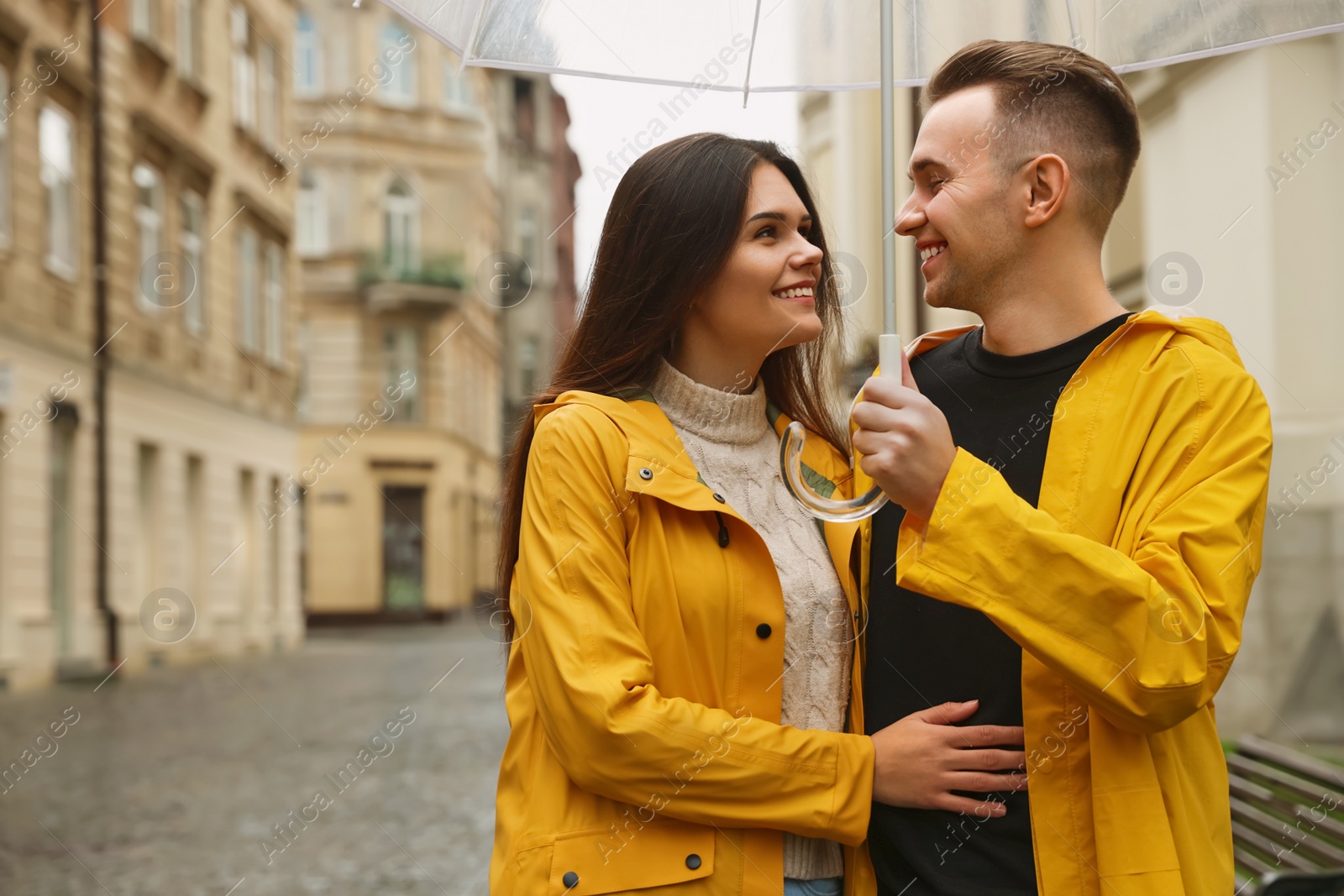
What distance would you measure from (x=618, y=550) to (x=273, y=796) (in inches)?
271

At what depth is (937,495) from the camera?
1.79 metres

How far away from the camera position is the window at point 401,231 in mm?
34688

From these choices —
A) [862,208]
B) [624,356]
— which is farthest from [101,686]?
[624,356]

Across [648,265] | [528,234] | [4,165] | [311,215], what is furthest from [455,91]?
[648,265]

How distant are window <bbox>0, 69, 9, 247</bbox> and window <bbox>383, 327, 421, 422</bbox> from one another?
20.4 m

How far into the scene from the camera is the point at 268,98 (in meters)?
25.2

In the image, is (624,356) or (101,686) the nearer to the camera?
(624,356)

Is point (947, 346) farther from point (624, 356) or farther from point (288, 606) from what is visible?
point (288, 606)

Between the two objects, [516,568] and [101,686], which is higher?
[516,568]

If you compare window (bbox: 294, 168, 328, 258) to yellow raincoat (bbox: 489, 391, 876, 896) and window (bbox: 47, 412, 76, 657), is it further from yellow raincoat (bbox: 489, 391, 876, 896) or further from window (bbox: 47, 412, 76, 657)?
yellow raincoat (bbox: 489, 391, 876, 896)

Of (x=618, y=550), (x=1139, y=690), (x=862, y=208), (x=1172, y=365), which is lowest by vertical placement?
(x=1139, y=690)

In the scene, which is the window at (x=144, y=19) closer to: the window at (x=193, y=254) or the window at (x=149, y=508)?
the window at (x=193, y=254)

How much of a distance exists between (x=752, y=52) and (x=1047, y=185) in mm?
724

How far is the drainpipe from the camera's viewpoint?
16719 millimetres
